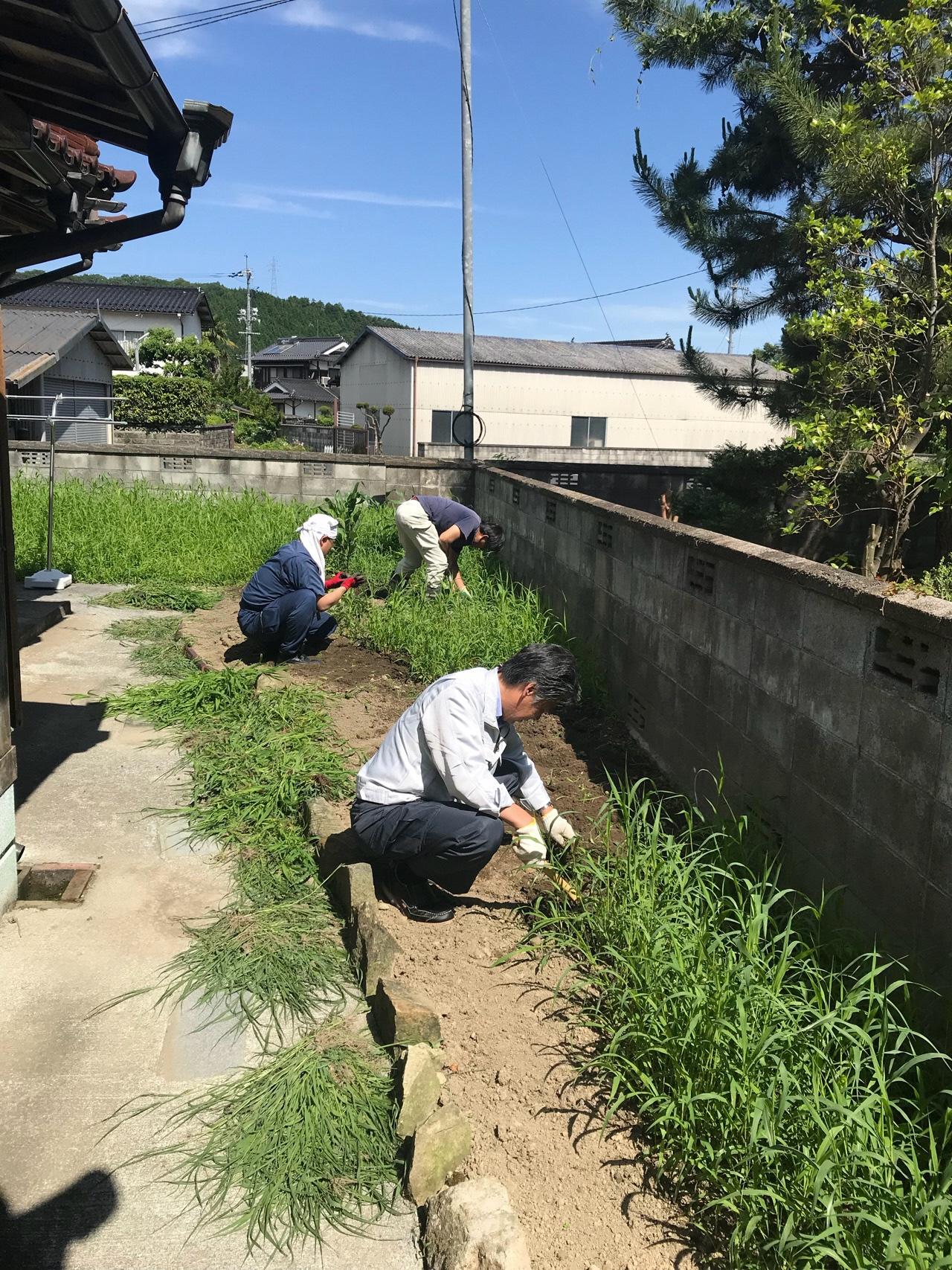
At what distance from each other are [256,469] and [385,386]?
21092 mm

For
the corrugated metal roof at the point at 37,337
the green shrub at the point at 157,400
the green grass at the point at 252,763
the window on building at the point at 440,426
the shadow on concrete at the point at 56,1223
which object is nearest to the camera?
the shadow on concrete at the point at 56,1223

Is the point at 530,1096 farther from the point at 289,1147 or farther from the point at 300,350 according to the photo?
the point at 300,350

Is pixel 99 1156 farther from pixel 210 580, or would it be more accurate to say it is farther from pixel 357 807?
pixel 210 580

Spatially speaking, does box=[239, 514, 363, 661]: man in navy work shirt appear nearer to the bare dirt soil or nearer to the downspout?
the bare dirt soil

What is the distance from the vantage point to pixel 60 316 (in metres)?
20.5

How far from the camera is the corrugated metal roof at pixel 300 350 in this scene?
2336 inches

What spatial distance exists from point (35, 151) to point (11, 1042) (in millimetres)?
3106

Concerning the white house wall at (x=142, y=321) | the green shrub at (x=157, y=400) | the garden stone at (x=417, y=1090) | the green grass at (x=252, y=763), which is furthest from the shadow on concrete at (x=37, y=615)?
the white house wall at (x=142, y=321)

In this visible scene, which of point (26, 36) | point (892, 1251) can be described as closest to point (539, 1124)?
point (892, 1251)

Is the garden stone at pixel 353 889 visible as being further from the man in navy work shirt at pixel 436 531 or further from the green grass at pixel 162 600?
the green grass at pixel 162 600

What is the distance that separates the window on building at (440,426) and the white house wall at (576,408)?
14 cm

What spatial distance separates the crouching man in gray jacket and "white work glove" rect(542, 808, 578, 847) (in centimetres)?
11

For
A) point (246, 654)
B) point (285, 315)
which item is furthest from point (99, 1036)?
point (285, 315)

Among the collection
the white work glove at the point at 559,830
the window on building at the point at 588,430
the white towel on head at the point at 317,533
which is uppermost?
the window on building at the point at 588,430
